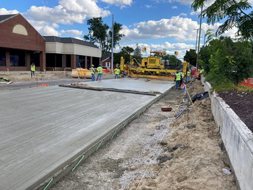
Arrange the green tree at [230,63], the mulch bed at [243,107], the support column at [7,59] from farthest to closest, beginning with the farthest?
1. the support column at [7,59]
2. the green tree at [230,63]
3. the mulch bed at [243,107]

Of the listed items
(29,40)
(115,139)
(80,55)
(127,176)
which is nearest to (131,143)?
(115,139)

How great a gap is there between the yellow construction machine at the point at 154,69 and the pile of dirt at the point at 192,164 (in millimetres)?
23075

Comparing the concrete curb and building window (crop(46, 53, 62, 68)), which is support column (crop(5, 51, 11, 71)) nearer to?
building window (crop(46, 53, 62, 68))

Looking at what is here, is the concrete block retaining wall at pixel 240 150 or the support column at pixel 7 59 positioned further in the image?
the support column at pixel 7 59

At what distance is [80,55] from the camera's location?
2329 inches

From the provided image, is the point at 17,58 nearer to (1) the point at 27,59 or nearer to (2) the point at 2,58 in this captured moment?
(1) the point at 27,59

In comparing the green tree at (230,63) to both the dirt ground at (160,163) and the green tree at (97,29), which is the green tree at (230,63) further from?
the green tree at (97,29)

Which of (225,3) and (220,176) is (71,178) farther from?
(225,3)

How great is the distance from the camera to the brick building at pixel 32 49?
42.5 metres

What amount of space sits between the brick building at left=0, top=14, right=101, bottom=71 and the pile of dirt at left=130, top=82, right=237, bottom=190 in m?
37.5

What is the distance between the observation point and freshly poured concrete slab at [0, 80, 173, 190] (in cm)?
559

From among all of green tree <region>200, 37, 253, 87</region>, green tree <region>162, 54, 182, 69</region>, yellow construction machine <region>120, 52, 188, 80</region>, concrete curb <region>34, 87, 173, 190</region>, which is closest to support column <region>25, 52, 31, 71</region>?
yellow construction machine <region>120, 52, 188, 80</region>

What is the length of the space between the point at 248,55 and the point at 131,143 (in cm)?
664

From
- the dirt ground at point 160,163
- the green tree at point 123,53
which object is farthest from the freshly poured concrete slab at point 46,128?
the green tree at point 123,53
